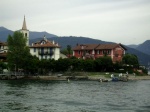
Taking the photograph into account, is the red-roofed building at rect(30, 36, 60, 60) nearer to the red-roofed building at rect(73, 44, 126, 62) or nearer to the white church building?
the white church building

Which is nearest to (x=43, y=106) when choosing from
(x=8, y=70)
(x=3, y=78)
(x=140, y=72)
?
(x=3, y=78)

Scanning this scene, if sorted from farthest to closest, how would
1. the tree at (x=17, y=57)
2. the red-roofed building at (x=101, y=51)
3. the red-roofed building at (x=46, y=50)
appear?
the red-roofed building at (x=101, y=51)
the red-roofed building at (x=46, y=50)
the tree at (x=17, y=57)

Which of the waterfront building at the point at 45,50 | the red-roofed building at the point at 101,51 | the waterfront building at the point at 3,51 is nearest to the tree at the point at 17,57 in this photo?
the waterfront building at the point at 3,51

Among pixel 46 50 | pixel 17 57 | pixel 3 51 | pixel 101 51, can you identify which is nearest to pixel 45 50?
pixel 46 50

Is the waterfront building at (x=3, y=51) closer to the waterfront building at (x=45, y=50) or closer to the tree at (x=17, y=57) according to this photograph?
the waterfront building at (x=45, y=50)

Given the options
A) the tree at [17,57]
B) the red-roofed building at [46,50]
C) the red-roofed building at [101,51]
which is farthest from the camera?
the red-roofed building at [101,51]

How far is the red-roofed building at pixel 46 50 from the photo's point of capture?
411 feet

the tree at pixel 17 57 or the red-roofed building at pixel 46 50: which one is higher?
the red-roofed building at pixel 46 50

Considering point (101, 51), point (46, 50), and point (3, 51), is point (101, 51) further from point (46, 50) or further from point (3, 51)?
point (3, 51)

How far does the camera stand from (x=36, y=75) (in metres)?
105

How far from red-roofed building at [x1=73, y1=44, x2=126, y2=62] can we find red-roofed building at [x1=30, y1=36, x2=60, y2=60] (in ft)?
44.9

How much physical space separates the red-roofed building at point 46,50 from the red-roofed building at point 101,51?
1369cm

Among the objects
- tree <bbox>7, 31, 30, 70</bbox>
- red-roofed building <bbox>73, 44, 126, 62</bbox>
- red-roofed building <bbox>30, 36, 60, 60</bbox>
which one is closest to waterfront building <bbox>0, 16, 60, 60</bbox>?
red-roofed building <bbox>30, 36, 60, 60</bbox>

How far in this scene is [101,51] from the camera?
13112cm
